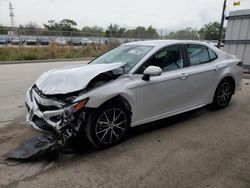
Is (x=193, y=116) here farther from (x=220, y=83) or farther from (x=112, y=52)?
(x=112, y=52)

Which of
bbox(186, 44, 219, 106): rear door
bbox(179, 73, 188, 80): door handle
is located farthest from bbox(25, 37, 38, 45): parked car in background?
bbox(179, 73, 188, 80): door handle

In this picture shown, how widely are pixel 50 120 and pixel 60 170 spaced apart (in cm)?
A: 73

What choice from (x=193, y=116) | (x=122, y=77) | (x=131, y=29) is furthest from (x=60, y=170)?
(x=131, y=29)

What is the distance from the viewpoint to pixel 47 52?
1805cm

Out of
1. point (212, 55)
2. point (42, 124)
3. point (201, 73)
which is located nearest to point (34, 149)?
point (42, 124)

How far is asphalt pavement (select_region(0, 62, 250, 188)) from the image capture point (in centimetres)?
271

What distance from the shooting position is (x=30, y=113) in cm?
363

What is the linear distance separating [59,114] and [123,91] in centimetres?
95

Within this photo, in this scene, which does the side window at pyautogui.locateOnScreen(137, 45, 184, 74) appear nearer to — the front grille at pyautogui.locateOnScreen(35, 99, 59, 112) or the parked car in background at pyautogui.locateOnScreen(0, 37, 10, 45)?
the front grille at pyautogui.locateOnScreen(35, 99, 59, 112)

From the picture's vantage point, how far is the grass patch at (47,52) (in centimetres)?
1610

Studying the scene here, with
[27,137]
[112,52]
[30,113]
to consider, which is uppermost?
[112,52]

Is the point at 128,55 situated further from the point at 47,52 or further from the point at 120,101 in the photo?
the point at 47,52

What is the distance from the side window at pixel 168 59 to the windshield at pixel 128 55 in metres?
0.17

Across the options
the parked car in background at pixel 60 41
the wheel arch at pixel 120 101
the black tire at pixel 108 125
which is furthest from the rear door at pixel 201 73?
the parked car in background at pixel 60 41
